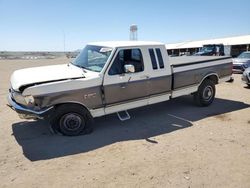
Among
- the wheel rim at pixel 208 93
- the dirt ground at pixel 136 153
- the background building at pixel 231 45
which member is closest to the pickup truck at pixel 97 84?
the dirt ground at pixel 136 153

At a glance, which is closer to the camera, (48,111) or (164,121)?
(48,111)

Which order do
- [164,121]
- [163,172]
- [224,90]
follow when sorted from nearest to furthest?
[163,172], [164,121], [224,90]

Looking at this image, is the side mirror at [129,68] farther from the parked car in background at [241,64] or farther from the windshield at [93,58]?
the parked car in background at [241,64]

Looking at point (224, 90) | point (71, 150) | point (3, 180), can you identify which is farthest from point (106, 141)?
point (224, 90)

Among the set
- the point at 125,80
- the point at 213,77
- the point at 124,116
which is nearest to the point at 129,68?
the point at 125,80

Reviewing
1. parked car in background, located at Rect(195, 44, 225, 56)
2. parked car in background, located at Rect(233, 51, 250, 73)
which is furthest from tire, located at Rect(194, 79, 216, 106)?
parked car in background, located at Rect(195, 44, 225, 56)

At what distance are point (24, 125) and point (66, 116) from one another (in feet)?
5.32

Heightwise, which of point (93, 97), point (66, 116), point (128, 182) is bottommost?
point (128, 182)

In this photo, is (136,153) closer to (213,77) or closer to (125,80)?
(125,80)

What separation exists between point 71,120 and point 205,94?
4645mm

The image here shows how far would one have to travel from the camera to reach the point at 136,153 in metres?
5.00

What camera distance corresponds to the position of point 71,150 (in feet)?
17.0

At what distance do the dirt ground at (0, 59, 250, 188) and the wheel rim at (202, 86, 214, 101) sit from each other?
36.3 inches

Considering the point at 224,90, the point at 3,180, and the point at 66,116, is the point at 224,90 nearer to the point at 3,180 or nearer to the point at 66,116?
the point at 66,116
